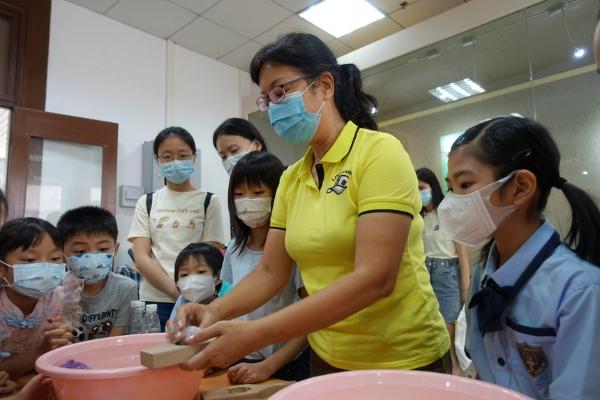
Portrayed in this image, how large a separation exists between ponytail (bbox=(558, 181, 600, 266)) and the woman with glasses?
4.58 ft

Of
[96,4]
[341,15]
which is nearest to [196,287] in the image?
[341,15]

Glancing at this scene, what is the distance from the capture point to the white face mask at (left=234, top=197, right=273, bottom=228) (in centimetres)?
134

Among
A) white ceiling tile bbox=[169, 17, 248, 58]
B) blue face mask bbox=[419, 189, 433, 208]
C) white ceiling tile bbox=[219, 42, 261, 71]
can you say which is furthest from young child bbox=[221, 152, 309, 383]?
white ceiling tile bbox=[219, 42, 261, 71]

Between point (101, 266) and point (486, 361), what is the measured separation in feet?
3.98

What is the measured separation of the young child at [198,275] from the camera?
151cm

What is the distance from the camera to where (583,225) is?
2.65 feet

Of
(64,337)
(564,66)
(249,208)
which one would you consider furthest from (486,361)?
(564,66)

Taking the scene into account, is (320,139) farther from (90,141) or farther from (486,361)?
(90,141)

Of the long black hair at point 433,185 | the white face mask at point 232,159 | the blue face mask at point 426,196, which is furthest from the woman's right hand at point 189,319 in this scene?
the long black hair at point 433,185

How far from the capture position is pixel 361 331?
0.85 meters

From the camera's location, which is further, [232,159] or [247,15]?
[247,15]

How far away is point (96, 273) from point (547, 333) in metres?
1.32

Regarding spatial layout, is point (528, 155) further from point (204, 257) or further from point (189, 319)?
point (204, 257)

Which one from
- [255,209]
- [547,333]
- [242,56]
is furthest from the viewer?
[242,56]
